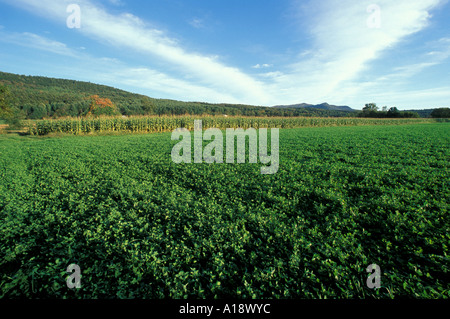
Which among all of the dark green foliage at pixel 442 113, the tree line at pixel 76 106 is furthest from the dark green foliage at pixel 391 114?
the dark green foliage at pixel 442 113

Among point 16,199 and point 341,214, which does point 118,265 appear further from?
point 16,199

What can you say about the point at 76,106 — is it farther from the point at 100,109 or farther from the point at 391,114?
the point at 391,114

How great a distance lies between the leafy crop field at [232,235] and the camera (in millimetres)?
3119

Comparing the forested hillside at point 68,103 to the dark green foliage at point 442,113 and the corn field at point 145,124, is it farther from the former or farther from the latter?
the dark green foliage at point 442,113

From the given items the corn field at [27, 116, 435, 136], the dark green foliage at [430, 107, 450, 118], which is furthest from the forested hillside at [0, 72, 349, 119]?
the dark green foliage at [430, 107, 450, 118]

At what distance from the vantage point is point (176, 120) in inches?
1385

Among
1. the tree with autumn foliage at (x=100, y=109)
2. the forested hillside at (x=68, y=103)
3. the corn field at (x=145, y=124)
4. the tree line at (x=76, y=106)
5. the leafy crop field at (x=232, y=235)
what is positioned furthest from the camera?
the forested hillside at (x=68, y=103)

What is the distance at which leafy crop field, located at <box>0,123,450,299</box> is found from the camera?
10.2ft

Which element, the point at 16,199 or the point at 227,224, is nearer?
the point at 227,224

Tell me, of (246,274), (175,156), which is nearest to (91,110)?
(175,156)

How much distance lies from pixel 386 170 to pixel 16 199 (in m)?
13.2

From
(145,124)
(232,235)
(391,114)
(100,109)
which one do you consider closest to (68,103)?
(100,109)

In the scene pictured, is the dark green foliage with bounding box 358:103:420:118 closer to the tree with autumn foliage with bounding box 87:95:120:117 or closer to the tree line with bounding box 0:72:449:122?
the tree line with bounding box 0:72:449:122

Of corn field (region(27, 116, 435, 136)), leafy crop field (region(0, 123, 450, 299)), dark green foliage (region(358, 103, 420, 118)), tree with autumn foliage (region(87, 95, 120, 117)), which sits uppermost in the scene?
dark green foliage (region(358, 103, 420, 118))
